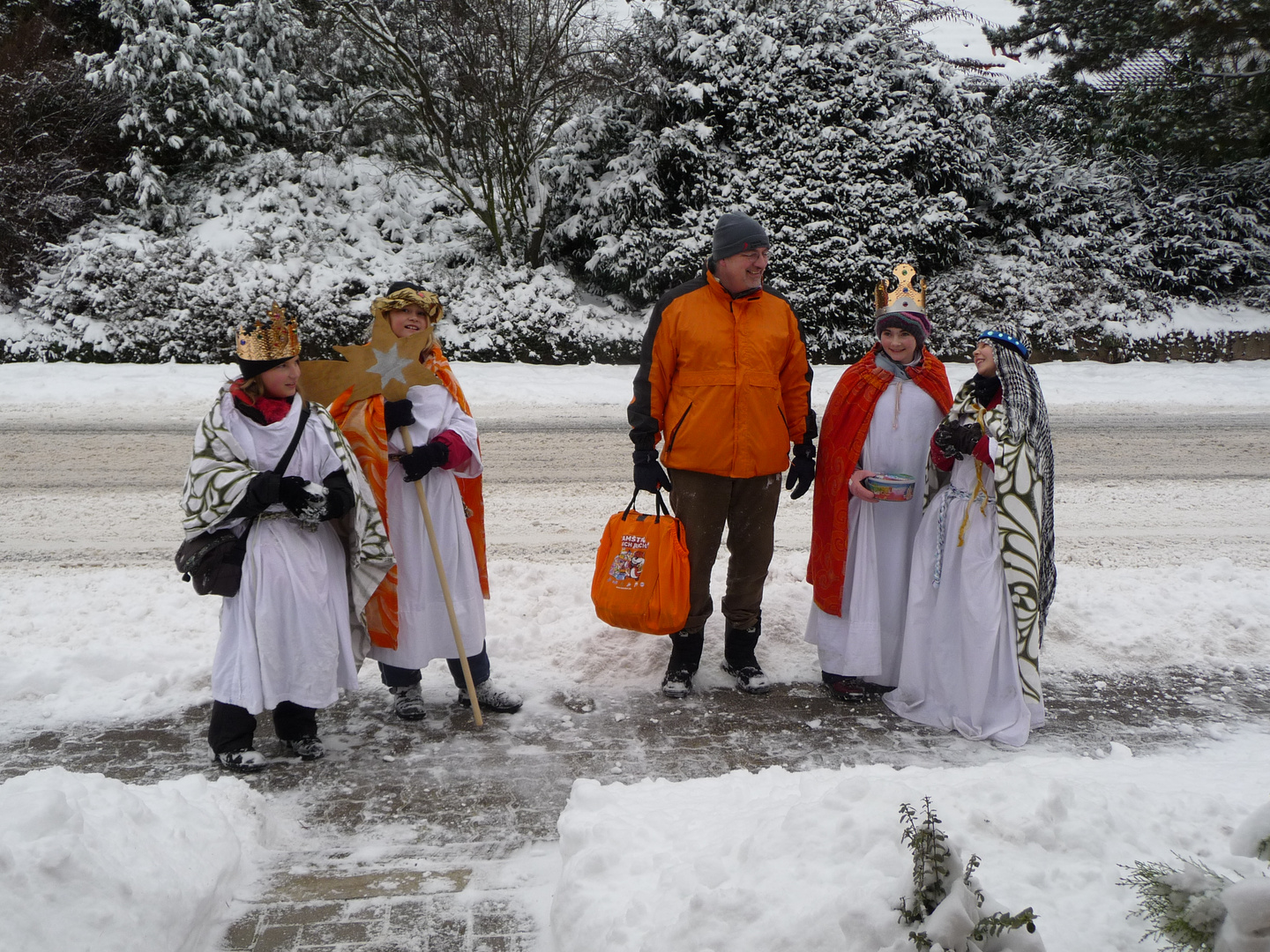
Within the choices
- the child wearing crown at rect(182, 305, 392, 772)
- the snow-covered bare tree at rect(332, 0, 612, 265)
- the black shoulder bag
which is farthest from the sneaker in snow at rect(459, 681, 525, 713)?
the snow-covered bare tree at rect(332, 0, 612, 265)

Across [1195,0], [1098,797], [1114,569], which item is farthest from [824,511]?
[1195,0]

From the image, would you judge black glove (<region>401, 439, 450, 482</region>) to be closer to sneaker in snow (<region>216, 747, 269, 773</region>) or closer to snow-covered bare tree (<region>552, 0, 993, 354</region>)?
sneaker in snow (<region>216, 747, 269, 773</region>)

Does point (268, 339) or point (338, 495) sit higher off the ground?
point (268, 339)

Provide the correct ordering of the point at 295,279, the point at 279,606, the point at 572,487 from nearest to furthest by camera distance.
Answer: the point at 279,606, the point at 572,487, the point at 295,279

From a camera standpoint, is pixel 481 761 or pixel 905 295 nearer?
pixel 481 761

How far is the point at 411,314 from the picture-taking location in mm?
Result: 4359

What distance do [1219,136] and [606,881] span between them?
19308mm

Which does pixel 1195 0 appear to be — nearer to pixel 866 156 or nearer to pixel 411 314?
pixel 866 156

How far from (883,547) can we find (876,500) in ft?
0.98

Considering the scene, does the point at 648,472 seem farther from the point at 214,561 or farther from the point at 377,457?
the point at 214,561

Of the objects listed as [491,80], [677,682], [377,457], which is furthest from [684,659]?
[491,80]

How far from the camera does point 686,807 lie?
3.27m

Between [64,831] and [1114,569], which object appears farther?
[1114,569]

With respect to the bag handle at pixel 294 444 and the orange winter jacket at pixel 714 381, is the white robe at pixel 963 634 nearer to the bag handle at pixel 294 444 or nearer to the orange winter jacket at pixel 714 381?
the orange winter jacket at pixel 714 381
